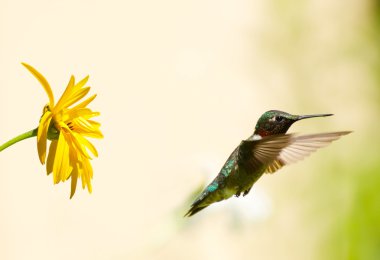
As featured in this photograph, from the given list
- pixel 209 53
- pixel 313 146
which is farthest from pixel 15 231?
pixel 313 146

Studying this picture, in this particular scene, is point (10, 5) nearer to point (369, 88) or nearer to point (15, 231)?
point (15, 231)

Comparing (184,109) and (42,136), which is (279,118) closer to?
(42,136)

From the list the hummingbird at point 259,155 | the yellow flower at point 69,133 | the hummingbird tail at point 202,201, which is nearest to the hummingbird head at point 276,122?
the hummingbird at point 259,155

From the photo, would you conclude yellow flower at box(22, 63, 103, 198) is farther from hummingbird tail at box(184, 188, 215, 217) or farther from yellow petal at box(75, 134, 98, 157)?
hummingbird tail at box(184, 188, 215, 217)

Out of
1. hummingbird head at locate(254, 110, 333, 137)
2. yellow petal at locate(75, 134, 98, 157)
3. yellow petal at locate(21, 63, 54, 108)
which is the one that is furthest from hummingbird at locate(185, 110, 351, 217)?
yellow petal at locate(21, 63, 54, 108)

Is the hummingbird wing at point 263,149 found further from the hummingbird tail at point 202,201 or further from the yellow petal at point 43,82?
the yellow petal at point 43,82

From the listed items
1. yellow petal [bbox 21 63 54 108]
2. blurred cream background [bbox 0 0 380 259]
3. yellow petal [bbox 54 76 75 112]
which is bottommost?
blurred cream background [bbox 0 0 380 259]
